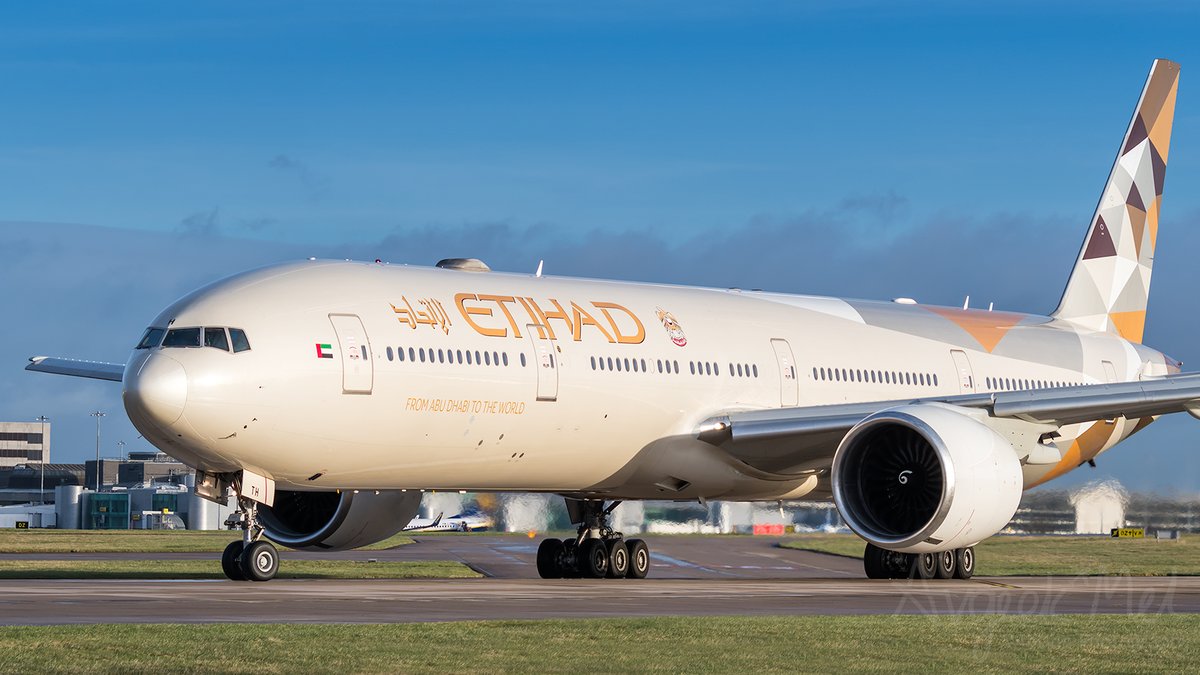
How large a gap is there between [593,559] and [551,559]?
941mm

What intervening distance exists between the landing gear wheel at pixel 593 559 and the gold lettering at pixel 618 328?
3.90 m

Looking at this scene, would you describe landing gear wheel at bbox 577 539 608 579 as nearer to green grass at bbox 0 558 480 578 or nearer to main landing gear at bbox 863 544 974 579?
green grass at bbox 0 558 480 578

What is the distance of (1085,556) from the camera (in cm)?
3406

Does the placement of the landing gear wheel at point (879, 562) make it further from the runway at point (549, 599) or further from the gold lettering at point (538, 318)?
→ the gold lettering at point (538, 318)

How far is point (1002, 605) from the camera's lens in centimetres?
1884

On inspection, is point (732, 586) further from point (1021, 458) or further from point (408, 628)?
point (408, 628)

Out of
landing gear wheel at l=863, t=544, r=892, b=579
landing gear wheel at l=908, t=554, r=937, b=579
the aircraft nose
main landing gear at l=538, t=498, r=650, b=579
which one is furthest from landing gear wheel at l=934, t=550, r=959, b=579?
the aircraft nose

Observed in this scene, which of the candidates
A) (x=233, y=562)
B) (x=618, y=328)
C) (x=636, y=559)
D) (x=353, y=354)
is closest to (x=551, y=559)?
(x=636, y=559)

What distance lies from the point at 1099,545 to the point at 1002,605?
1877 cm

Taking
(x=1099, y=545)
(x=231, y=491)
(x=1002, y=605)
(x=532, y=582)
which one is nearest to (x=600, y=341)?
(x=532, y=582)

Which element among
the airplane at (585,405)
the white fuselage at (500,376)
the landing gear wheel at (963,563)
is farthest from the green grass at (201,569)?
the landing gear wheel at (963,563)

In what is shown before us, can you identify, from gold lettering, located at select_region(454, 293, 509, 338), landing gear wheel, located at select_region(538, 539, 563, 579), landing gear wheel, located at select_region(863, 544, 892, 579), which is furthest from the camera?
landing gear wheel, located at select_region(538, 539, 563, 579)

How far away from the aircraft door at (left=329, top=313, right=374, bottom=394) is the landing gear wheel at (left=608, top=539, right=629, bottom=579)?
6992 millimetres

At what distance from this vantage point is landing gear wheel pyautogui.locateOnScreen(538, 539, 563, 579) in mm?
27047
